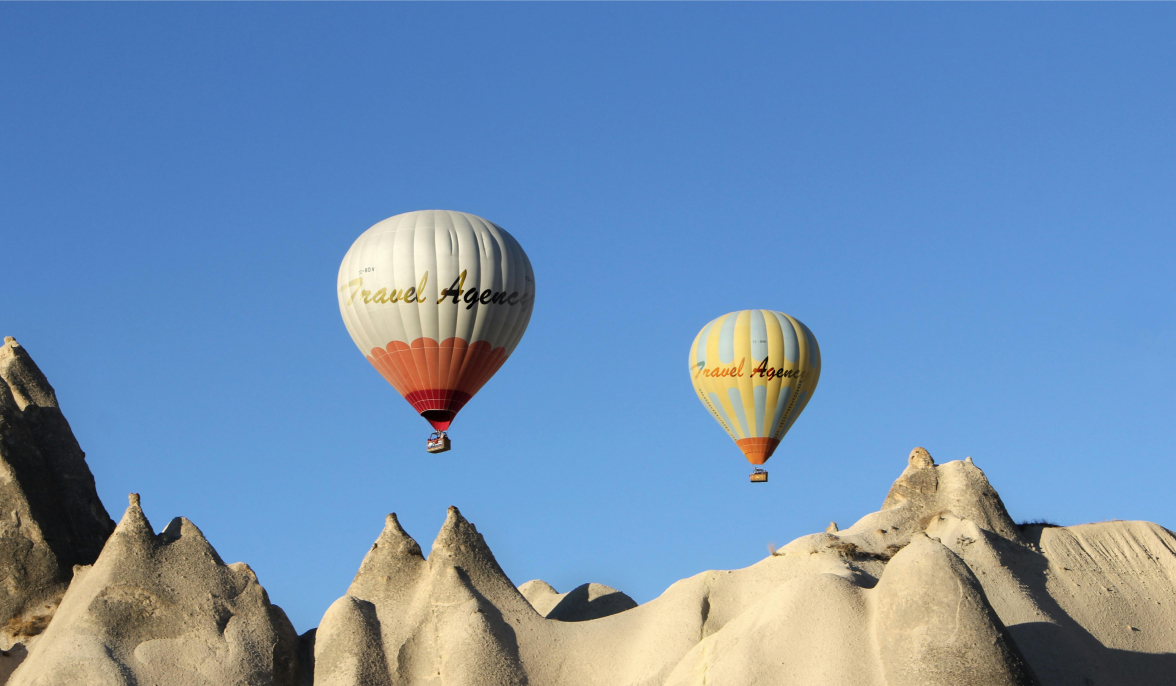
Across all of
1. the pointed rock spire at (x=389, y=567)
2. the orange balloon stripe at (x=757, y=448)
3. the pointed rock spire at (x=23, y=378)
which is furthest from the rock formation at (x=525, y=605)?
the orange balloon stripe at (x=757, y=448)

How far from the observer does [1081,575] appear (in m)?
28.2

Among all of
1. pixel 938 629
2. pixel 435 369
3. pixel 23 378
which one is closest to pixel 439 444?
pixel 435 369

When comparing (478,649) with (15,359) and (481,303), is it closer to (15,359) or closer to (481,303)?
(481,303)

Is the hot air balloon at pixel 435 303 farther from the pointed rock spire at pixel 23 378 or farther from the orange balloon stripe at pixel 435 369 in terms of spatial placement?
the pointed rock spire at pixel 23 378

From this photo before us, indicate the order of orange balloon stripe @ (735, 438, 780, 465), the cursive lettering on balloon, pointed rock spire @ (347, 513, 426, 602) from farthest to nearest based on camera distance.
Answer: orange balloon stripe @ (735, 438, 780, 465) → the cursive lettering on balloon → pointed rock spire @ (347, 513, 426, 602)

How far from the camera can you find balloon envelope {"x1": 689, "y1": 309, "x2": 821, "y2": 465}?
38.0 meters

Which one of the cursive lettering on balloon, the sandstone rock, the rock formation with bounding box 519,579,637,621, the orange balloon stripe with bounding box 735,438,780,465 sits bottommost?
the sandstone rock

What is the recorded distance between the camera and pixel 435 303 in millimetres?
31750

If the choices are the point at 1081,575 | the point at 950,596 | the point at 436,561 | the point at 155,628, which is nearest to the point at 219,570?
the point at 155,628

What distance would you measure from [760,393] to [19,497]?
56.6ft

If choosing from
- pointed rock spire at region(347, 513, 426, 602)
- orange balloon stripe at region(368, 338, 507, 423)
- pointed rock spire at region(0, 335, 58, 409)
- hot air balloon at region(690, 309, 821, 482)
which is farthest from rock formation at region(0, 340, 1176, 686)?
hot air balloon at region(690, 309, 821, 482)

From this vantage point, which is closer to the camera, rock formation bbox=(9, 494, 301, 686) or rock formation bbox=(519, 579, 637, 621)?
rock formation bbox=(9, 494, 301, 686)

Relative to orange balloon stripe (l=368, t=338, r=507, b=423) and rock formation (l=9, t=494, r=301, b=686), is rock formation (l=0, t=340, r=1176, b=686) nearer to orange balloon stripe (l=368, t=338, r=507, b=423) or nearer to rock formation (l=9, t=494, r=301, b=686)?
rock formation (l=9, t=494, r=301, b=686)

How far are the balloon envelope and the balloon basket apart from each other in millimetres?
8392
